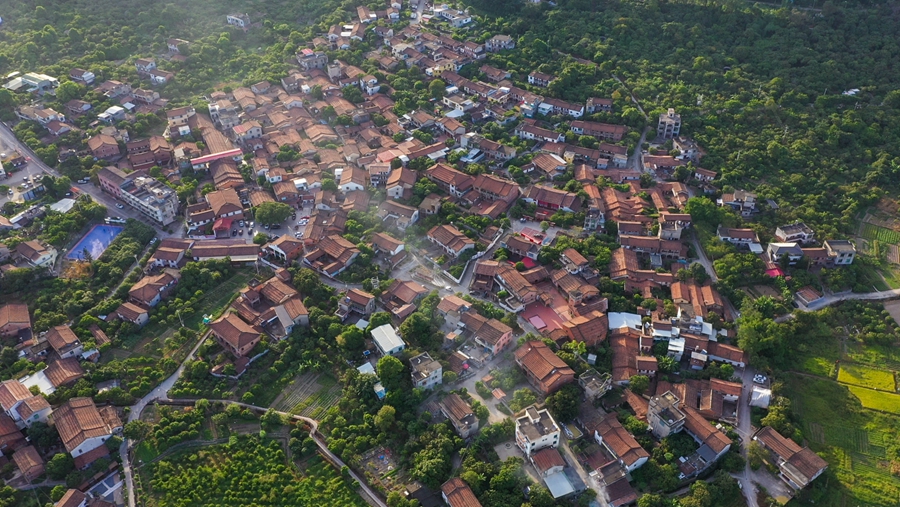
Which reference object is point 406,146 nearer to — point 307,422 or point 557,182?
point 557,182

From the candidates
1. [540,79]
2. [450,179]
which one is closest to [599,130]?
[540,79]

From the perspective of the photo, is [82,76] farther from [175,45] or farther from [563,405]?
[563,405]

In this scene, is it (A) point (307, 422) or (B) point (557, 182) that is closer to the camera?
(A) point (307, 422)

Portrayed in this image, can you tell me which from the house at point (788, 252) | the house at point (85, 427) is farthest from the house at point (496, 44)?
the house at point (85, 427)

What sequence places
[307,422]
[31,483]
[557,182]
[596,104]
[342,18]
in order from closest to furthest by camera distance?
1. [31,483]
2. [307,422]
3. [557,182]
4. [596,104]
5. [342,18]

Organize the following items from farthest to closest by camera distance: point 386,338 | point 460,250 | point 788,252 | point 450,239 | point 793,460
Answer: point 450,239 → point 788,252 → point 460,250 → point 386,338 → point 793,460

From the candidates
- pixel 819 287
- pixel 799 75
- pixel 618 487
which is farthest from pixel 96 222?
pixel 799 75
